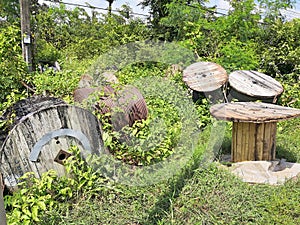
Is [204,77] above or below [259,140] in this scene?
above

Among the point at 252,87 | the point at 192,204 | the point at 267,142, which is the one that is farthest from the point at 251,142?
the point at 252,87

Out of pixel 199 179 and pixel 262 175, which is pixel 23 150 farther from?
pixel 262 175

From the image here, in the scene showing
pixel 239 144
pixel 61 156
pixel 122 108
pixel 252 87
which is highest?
pixel 122 108

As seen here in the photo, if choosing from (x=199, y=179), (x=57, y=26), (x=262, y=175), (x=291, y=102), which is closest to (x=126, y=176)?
(x=199, y=179)

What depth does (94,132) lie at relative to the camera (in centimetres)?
288

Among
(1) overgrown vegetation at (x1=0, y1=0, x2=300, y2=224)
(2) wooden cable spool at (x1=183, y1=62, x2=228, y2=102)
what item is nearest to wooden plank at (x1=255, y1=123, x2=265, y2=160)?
(1) overgrown vegetation at (x1=0, y1=0, x2=300, y2=224)

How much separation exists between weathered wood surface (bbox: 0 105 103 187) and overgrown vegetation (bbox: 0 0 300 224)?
102 mm

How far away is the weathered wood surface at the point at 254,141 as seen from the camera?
335cm

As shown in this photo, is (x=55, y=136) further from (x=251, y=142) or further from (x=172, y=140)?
(x=251, y=142)

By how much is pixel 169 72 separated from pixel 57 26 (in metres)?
9.69

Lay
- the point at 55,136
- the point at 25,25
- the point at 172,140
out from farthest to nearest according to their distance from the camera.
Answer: the point at 25,25 < the point at 172,140 < the point at 55,136

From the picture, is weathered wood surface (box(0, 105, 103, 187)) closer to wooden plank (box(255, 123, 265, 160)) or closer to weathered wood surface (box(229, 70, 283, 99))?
wooden plank (box(255, 123, 265, 160))

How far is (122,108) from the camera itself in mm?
3371

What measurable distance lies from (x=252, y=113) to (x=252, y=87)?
1.68 metres
